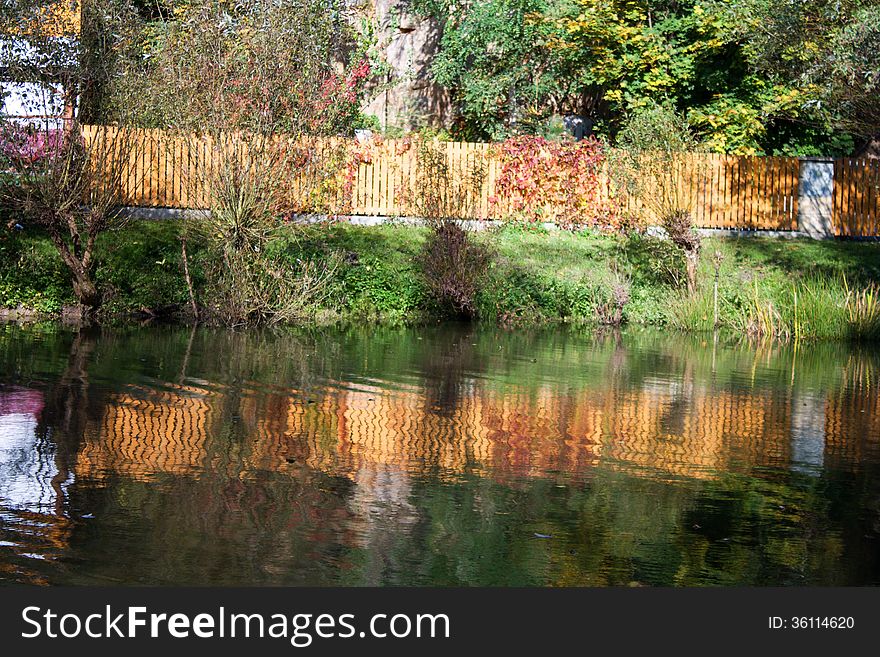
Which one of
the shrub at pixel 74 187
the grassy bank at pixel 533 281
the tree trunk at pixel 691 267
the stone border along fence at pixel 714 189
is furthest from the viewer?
the stone border along fence at pixel 714 189

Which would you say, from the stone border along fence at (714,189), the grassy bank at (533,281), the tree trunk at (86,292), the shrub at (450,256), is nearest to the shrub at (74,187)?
the tree trunk at (86,292)

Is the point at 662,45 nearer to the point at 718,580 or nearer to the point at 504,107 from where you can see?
the point at 504,107

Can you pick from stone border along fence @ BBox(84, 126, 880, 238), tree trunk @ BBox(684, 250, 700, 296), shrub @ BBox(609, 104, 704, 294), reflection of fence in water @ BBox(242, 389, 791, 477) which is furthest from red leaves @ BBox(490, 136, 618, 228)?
reflection of fence in water @ BBox(242, 389, 791, 477)

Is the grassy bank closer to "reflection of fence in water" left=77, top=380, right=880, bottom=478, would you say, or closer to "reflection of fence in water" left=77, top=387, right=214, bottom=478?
"reflection of fence in water" left=77, top=380, right=880, bottom=478

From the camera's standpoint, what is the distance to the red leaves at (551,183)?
25.7 meters

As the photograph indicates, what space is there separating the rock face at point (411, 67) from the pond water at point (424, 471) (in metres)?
18.0

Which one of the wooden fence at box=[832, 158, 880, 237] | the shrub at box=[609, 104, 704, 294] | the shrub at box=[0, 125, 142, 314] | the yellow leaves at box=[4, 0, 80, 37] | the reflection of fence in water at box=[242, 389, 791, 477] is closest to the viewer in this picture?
the reflection of fence in water at box=[242, 389, 791, 477]

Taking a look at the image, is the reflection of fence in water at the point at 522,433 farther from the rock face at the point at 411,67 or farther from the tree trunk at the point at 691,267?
the rock face at the point at 411,67

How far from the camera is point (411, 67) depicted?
3281cm

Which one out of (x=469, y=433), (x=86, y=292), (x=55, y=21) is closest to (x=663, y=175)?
(x=86, y=292)

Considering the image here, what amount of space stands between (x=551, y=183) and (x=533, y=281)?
4.76 metres

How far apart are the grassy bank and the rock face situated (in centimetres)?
932

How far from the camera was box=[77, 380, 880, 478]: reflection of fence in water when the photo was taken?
361 inches

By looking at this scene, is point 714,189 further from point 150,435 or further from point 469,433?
point 150,435
